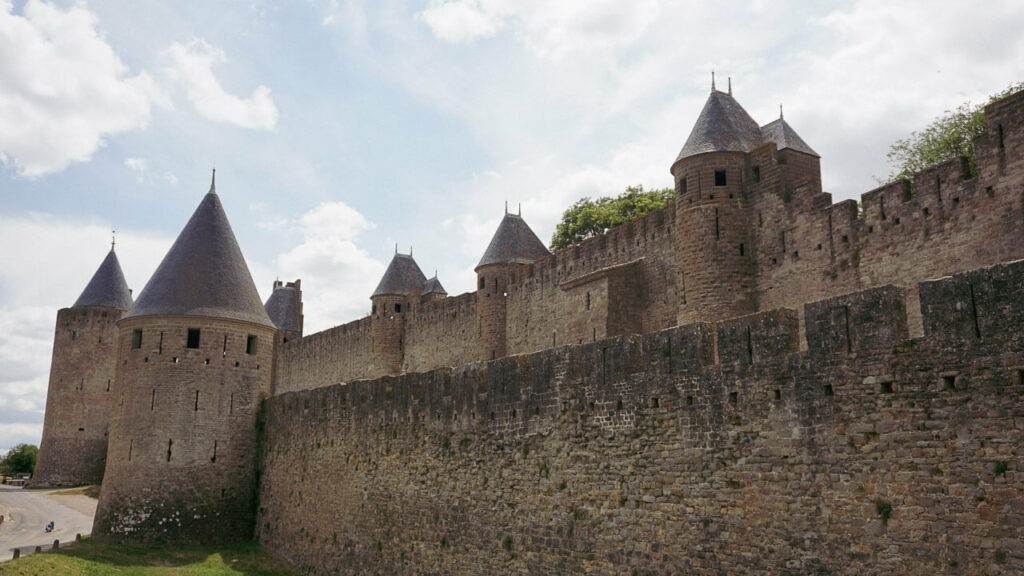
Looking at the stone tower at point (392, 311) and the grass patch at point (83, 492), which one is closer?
the grass patch at point (83, 492)

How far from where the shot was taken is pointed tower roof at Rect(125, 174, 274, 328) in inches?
866

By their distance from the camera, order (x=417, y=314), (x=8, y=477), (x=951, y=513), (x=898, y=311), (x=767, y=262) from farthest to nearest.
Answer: (x=8, y=477) → (x=417, y=314) → (x=767, y=262) → (x=898, y=311) → (x=951, y=513)

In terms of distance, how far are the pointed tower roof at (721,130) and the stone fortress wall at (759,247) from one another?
11.1 inches

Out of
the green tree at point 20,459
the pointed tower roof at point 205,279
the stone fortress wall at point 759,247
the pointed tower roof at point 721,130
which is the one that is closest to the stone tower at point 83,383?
the green tree at point 20,459

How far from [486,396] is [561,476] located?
2330 mm

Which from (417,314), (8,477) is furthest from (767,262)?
(8,477)

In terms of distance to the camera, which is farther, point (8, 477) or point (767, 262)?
point (8, 477)

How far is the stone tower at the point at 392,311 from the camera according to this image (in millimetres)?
39188

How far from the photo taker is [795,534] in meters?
8.34

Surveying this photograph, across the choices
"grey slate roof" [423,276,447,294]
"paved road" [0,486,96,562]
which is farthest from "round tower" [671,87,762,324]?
"grey slate roof" [423,276,447,294]

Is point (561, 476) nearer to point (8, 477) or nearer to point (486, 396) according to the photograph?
point (486, 396)

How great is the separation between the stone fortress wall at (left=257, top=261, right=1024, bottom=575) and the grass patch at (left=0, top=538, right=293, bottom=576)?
4.81m

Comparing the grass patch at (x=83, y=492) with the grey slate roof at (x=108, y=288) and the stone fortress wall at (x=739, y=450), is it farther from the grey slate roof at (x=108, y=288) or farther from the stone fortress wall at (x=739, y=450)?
the stone fortress wall at (x=739, y=450)

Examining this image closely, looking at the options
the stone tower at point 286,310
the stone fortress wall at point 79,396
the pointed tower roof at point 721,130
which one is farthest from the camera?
the stone tower at point 286,310
